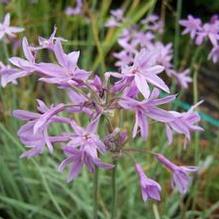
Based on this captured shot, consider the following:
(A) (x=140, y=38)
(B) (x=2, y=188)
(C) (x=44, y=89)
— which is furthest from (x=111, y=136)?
(C) (x=44, y=89)

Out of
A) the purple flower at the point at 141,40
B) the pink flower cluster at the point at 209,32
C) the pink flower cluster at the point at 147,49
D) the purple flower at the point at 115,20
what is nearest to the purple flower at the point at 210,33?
the pink flower cluster at the point at 209,32

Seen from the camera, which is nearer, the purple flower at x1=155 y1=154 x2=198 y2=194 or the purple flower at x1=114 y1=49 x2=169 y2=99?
the purple flower at x1=114 y1=49 x2=169 y2=99

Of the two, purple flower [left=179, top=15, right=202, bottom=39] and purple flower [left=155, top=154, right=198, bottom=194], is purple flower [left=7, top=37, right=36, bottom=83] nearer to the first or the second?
purple flower [left=155, top=154, right=198, bottom=194]

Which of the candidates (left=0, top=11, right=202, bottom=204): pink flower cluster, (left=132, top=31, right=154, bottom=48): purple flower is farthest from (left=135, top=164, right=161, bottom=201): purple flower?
(left=132, top=31, right=154, bottom=48): purple flower

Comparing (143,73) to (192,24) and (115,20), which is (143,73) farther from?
(115,20)

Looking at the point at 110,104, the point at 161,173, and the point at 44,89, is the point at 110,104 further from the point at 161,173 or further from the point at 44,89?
the point at 44,89

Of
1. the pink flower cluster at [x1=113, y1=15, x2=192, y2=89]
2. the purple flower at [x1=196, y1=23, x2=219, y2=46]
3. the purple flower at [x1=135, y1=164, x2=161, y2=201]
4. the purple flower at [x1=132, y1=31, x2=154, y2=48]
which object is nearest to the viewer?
the purple flower at [x1=135, y1=164, x2=161, y2=201]

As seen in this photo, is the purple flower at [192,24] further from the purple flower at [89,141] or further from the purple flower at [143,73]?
the purple flower at [89,141]

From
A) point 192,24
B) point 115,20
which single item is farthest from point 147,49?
point 115,20
